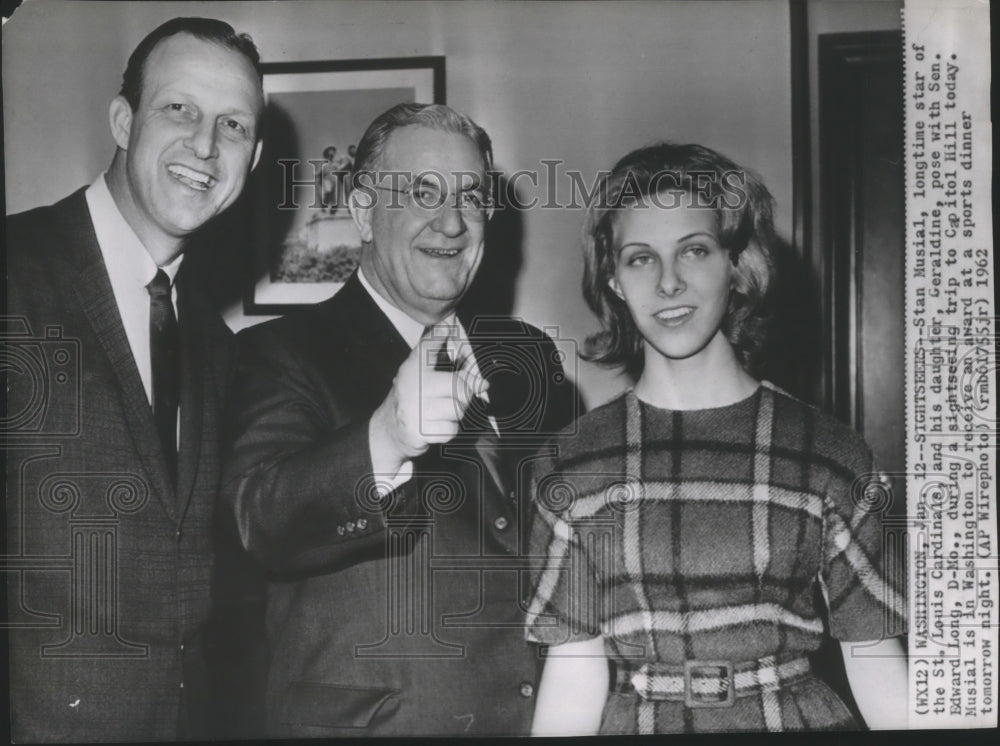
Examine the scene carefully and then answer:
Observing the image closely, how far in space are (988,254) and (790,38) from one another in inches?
20.5

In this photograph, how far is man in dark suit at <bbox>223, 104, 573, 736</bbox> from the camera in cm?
161

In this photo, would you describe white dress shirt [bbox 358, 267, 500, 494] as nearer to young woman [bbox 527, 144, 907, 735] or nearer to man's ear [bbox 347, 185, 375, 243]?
man's ear [bbox 347, 185, 375, 243]

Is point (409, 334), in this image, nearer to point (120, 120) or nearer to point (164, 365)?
point (164, 365)

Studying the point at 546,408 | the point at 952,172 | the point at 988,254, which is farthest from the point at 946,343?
the point at 546,408

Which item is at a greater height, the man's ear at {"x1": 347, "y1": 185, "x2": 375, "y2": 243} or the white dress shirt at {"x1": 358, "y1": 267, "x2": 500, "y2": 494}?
the man's ear at {"x1": 347, "y1": 185, "x2": 375, "y2": 243}

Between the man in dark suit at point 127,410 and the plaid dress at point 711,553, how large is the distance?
23.3 inches

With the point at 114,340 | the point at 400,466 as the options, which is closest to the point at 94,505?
the point at 114,340

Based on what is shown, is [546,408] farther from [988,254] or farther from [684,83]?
[988,254]

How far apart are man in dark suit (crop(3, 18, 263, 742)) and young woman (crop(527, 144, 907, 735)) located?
59 centimetres

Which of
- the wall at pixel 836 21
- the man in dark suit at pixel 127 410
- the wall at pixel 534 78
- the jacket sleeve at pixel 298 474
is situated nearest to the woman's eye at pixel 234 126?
the man in dark suit at pixel 127 410

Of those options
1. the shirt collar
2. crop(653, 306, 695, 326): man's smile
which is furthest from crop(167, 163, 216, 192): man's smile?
crop(653, 306, 695, 326): man's smile

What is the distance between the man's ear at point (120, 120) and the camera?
1.65 meters

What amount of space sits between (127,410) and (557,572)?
30.3 inches

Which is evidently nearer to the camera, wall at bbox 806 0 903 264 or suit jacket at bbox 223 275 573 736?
suit jacket at bbox 223 275 573 736
